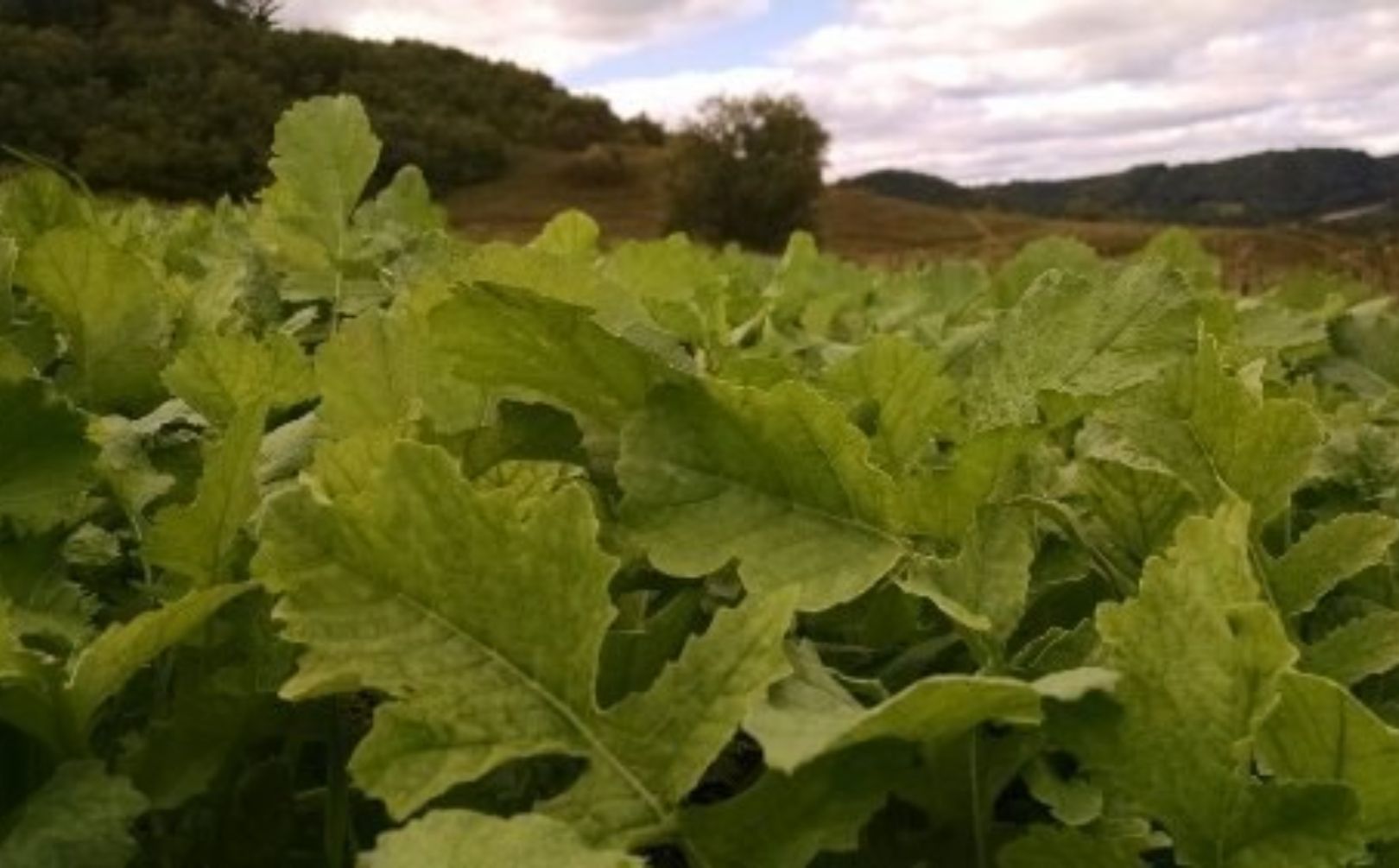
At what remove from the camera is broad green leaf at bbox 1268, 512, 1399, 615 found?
642mm

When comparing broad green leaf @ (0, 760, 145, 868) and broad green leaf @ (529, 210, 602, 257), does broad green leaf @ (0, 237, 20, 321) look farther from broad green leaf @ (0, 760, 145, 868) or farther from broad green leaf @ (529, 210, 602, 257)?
broad green leaf @ (529, 210, 602, 257)

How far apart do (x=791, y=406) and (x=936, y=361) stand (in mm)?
192

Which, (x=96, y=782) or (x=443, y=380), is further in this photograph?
(x=443, y=380)

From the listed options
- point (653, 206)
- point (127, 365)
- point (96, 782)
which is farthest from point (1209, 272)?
point (653, 206)

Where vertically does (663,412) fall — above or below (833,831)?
above

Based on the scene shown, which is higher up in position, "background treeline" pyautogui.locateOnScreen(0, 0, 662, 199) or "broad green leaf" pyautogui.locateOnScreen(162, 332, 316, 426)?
"background treeline" pyautogui.locateOnScreen(0, 0, 662, 199)

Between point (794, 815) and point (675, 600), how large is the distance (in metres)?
0.13

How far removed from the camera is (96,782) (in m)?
0.53

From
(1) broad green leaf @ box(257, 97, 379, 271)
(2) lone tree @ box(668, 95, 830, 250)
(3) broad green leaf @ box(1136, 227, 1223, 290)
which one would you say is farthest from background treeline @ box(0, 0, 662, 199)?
(1) broad green leaf @ box(257, 97, 379, 271)

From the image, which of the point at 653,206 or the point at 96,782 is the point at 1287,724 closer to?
the point at 96,782

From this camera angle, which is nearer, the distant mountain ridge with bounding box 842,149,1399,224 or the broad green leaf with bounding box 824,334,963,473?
the broad green leaf with bounding box 824,334,963,473

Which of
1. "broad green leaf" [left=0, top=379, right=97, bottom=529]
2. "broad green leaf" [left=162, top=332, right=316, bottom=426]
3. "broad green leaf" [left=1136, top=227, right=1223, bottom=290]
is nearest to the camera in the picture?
"broad green leaf" [left=0, top=379, right=97, bottom=529]

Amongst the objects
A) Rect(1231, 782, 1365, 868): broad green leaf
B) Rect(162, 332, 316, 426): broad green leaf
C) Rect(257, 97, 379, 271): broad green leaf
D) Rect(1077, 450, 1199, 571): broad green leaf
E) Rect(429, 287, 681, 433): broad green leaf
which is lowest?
Rect(1231, 782, 1365, 868): broad green leaf

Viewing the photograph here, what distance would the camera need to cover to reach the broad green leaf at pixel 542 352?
2.04 feet
